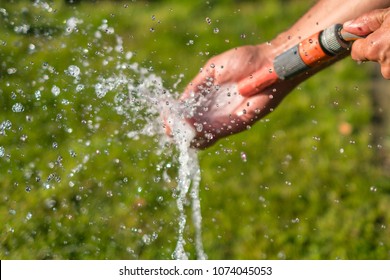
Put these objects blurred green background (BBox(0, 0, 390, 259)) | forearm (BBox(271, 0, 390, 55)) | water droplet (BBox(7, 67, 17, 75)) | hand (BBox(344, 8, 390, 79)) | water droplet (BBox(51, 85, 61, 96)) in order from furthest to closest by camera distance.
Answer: water droplet (BBox(7, 67, 17, 75)) < water droplet (BBox(51, 85, 61, 96)) < blurred green background (BBox(0, 0, 390, 259)) < forearm (BBox(271, 0, 390, 55)) < hand (BBox(344, 8, 390, 79))

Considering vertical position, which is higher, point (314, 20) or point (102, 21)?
point (102, 21)

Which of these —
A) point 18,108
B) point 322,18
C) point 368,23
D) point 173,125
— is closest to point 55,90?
point 18,108

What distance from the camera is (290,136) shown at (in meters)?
2.96

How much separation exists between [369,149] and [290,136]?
10.9 inches

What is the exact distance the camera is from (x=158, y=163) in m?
2.73

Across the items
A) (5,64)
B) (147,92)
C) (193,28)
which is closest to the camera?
(147,92)

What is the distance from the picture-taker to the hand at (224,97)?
7.27 feet

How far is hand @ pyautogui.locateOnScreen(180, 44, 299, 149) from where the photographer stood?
2.21 metres

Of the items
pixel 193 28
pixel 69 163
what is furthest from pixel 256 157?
pixel 193 28

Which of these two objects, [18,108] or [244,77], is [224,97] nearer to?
[244,77]

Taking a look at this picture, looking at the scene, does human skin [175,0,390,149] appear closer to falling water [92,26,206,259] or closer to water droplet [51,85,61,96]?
falling water [92,26,206,259]

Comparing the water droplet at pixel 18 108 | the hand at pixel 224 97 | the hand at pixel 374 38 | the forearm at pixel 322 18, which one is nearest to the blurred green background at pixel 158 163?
the water droplet at pixel 18 108

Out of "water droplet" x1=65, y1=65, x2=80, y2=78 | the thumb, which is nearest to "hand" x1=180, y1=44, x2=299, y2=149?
the thumb

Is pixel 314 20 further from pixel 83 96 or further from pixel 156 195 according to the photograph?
pixel 83 96
